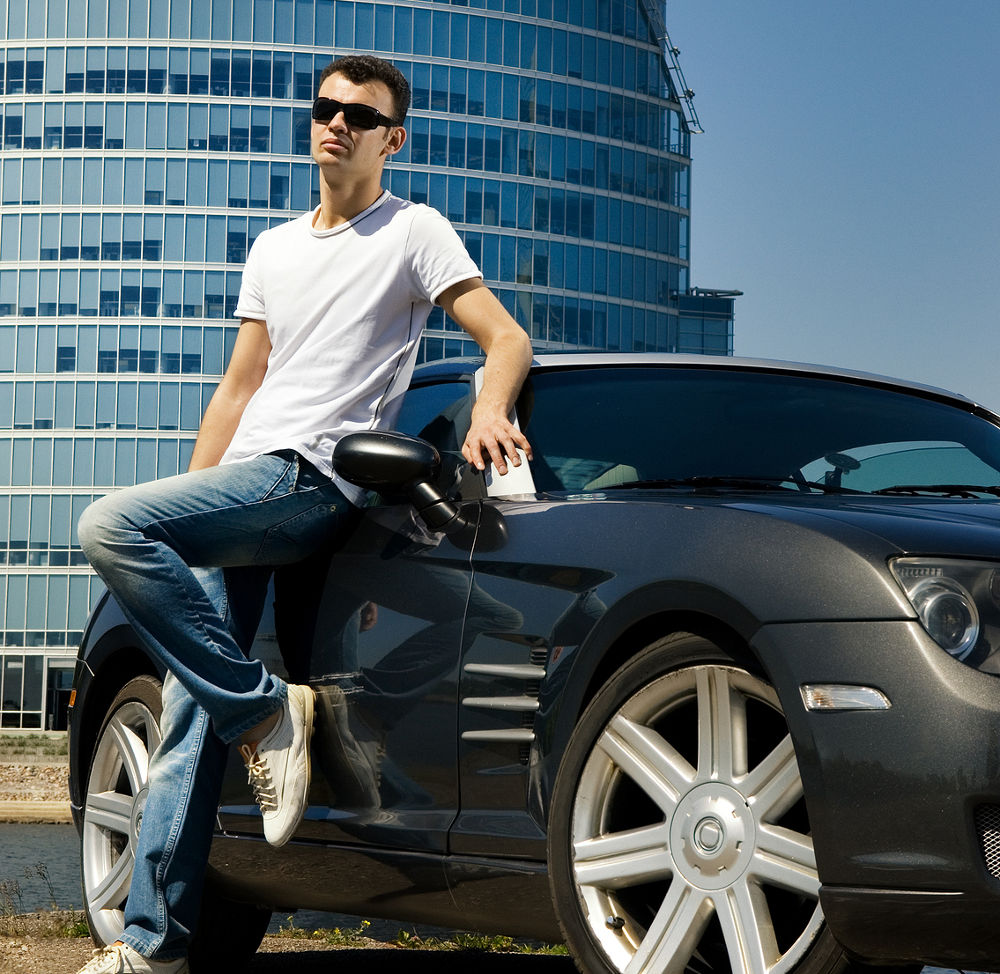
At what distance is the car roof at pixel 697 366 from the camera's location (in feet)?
14.3

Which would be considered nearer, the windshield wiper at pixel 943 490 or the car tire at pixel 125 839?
the windshield wiper at pixel 943 490

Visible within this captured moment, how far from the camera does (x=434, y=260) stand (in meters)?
4.30

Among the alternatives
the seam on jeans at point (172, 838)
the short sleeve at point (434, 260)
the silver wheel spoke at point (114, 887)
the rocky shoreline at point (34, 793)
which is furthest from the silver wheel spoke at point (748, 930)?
the rocky shoreline at point (34, 793)

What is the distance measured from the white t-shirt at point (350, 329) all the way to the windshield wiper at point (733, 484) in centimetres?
81

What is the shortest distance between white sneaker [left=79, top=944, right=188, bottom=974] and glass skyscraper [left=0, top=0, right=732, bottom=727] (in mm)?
72588

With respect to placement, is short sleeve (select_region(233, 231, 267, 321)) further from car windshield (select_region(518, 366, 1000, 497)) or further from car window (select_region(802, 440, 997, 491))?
car window (select_region(802, 440, 997, 491))

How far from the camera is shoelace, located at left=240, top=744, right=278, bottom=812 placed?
12.9 ft

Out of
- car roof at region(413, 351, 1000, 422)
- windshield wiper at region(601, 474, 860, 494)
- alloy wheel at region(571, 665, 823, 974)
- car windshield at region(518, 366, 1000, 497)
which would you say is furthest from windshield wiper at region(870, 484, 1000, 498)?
alloy wheel at region(571, 665, 823, 974)

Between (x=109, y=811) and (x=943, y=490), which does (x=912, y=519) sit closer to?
(x=943, y=490)

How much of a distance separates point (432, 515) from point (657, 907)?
1150 millimetres

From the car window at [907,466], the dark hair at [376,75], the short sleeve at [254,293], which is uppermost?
the dark hair at [376,75]

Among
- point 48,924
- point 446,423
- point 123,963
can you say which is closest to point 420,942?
point 48,924

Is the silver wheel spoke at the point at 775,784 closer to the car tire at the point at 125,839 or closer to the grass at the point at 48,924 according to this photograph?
the car tire at the point at 125,839

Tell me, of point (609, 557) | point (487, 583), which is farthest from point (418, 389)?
point (609, 557)
